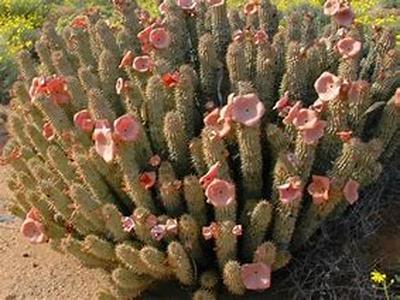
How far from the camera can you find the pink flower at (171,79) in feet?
14.8

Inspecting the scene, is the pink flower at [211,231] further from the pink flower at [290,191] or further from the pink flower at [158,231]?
the pink flower at [290,191]

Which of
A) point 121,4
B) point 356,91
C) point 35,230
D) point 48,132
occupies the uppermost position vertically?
point 121,4

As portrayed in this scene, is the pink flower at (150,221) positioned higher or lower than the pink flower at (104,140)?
lower

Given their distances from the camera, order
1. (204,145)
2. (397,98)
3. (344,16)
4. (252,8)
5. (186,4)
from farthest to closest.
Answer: (252,8) → (186,4) → (344,16) → (397,98) → (204,145)

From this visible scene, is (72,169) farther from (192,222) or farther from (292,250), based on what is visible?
(292,250)

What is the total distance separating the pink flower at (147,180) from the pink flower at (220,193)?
37 centimetres

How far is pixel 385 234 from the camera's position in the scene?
4855 millimetres

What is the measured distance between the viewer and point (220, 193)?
4148 mm

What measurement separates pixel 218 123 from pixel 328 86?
0.58 m

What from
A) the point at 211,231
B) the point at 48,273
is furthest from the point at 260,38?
the point at 48,273

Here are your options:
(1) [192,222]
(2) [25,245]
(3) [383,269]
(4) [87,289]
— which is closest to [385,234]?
(3) [383,269]

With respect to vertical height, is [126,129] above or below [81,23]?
above

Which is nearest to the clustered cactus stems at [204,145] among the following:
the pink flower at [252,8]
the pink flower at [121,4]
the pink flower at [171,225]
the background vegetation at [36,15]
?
the pink flower at [171,225]

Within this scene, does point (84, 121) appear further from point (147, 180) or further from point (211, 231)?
point (211, 231)
